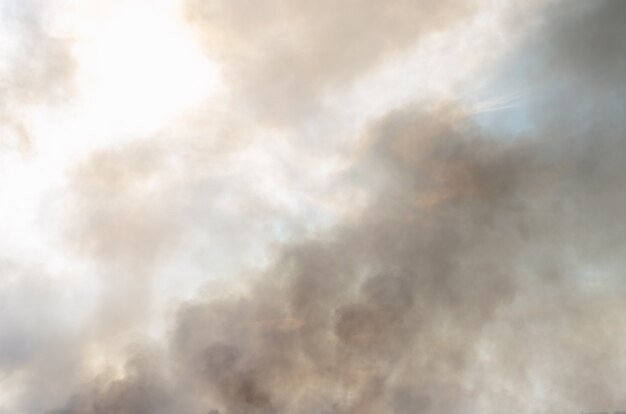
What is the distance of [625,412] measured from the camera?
3209 centimetres

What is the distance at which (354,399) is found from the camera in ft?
105

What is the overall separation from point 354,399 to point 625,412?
76.2 feet

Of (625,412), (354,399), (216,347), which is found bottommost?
(625,412)

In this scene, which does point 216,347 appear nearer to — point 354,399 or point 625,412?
point 354,399

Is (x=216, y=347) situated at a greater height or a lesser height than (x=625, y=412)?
greater

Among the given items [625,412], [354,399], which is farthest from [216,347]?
[625,412]

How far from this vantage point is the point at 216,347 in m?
33.5

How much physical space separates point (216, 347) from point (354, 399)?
1282 centimetres

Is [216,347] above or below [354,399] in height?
above
